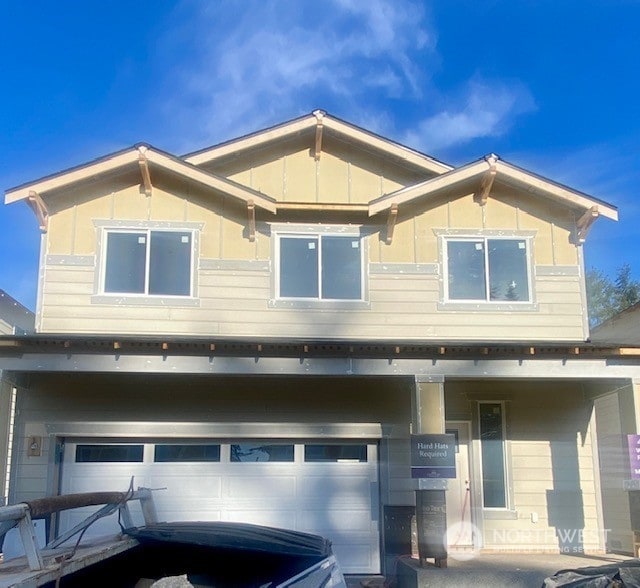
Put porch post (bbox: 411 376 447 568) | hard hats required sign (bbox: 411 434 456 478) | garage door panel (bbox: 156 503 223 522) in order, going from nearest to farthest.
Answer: porch post (bbox: 411 376 447 568) → hard hats required sign (bbox: 411 434 456 478) → garage door panel (bbox: 156 503 223 522)

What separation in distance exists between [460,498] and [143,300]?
5438 millimetres

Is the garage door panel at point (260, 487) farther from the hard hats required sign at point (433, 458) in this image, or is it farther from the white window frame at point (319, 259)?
the white window frame at point (319, 259)

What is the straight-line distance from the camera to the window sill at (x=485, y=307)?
11.0m

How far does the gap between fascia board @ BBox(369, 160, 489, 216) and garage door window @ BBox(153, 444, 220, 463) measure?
4166 millimetres

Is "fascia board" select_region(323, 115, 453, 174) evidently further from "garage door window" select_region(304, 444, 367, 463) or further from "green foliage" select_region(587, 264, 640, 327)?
"green foliage" select_region(587, 264, 640, 327)

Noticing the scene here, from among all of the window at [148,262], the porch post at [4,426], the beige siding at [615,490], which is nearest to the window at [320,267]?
the window at [148,262]

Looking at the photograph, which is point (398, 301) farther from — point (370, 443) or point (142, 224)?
point (142, 224)

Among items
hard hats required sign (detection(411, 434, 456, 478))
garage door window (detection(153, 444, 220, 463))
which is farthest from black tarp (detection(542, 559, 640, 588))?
garage door window (detection(153, 444, 220, 463))

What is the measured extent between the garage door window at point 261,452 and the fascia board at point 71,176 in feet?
14.5

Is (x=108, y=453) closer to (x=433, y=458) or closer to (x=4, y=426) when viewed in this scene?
(x=4, y=426)

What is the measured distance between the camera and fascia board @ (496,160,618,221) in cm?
1113

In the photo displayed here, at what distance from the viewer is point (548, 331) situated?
1103 centimetres

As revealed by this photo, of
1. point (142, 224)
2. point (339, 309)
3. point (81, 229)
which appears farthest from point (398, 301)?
point (81, 229)

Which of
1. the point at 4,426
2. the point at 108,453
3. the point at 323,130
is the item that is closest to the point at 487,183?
the point at 323,130
